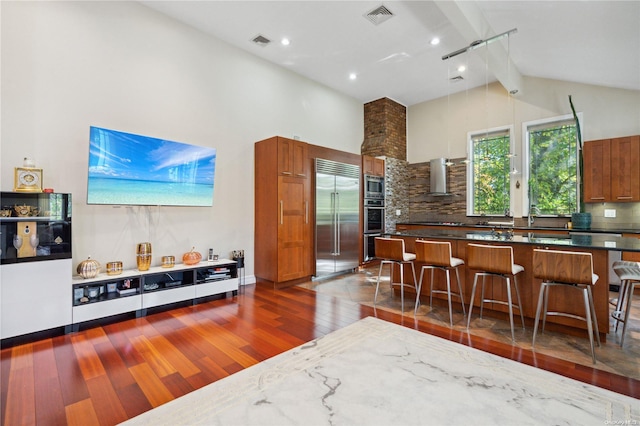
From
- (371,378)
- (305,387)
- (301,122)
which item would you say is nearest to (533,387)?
(371,378)

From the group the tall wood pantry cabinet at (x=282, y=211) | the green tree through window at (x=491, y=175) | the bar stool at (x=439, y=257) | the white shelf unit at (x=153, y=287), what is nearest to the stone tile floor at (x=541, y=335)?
the bar stool at (x=439, y=257)

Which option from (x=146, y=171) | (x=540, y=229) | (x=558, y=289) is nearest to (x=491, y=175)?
(x=540, y=229)

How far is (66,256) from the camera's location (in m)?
2.89

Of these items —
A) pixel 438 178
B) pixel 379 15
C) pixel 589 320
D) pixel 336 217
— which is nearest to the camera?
pixel 589 320

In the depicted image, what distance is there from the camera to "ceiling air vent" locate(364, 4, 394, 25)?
381 cm

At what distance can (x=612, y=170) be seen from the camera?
4656mm

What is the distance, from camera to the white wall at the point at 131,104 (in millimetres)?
3041

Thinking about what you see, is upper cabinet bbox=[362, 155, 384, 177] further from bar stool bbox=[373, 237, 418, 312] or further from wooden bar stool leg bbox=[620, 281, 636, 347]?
wooden bar stool leg bbox=[620, 281, 636, 347]

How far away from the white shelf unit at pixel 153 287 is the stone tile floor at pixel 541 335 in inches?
57.4

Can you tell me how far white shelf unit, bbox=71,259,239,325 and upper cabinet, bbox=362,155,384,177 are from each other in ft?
11.2

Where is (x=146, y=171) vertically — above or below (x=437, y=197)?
above

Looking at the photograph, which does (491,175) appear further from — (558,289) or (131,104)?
(131,104)

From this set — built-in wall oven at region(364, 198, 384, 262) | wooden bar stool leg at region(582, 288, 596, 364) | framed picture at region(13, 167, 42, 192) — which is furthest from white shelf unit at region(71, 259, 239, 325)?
wooden bar stool leg at region(582, 288, 596, 364)

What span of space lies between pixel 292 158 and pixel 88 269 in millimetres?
2992
